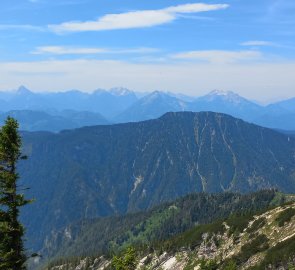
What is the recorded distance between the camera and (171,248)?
557 feet

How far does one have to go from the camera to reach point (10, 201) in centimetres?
3353

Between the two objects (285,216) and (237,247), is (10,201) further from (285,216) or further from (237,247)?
(237,247)

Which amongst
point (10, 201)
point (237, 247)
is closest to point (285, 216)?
point (237, 247)

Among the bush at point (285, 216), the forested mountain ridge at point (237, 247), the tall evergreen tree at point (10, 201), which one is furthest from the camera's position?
the bush at point (285, 216)

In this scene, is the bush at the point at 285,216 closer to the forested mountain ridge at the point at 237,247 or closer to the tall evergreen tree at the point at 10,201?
the forested mountain ridge at the point at 237,247

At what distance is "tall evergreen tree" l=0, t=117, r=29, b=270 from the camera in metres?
33.0

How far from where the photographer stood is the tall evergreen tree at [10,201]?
33031 millimetres

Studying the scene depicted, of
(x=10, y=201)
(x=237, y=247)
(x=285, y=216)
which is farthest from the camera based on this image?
(x=237, y=247)

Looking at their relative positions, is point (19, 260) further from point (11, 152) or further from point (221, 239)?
point (221, 239)

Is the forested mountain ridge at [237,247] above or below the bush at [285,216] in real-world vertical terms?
below

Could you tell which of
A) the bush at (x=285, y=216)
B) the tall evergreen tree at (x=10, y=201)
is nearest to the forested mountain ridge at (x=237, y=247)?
the bush at (x=285, y=216)

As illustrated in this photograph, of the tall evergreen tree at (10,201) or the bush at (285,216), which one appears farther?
the bush at (285,216)

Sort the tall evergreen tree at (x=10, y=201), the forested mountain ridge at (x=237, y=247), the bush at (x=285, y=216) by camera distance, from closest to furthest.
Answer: the tall evergreen tree at (x=10, y=201)
the forested mountain ridge at (x=237, y=247)
the bush at (x=285, y=216)

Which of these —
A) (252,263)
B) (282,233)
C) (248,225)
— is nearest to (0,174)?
(252,263)
